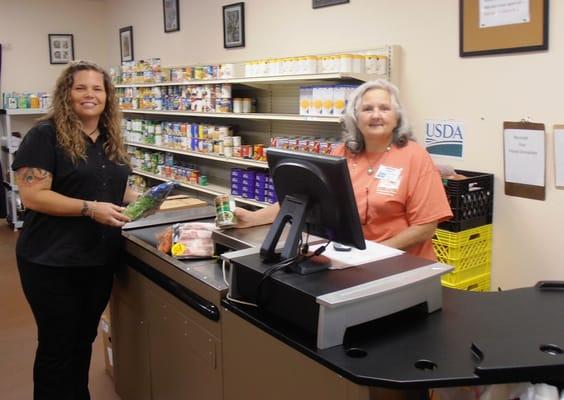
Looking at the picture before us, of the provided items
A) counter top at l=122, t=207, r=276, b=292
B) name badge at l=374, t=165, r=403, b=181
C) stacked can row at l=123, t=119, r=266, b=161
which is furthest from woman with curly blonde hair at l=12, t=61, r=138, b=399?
stacked can row at l=123, t=119, r=266, b=161

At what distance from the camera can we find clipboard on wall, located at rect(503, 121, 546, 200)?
288 cm

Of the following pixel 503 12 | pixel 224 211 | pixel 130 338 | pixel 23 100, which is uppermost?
pixel 503 12

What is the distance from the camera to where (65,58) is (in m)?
7.92

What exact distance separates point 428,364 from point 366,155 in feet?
3.95

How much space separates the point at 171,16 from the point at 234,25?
4.61 feet

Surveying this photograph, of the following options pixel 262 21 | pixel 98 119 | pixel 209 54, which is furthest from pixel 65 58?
pixel 98 119

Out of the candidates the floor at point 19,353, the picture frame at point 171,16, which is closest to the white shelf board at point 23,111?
the picture frame at point 171,16

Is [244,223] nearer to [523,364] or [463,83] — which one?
[523,364]

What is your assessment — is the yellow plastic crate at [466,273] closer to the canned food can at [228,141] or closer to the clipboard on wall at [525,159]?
the clipboard on wall at [525,159]

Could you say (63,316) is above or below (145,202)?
below

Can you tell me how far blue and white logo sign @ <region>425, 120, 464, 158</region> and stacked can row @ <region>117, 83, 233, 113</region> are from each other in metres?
1.79

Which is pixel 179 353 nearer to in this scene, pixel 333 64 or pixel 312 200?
pixel 312 200

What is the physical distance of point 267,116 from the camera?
407 centimetres

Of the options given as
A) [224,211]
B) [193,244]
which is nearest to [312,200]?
[224,211]
